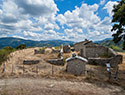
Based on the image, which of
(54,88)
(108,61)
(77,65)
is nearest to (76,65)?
(77,65)

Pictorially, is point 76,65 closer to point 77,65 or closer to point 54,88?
point 77,65

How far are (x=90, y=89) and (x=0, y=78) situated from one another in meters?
10.3

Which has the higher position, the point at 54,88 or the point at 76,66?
the point at 76,66

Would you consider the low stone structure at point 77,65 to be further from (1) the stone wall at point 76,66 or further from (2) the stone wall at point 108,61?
(2) the stone wall at point 108,61

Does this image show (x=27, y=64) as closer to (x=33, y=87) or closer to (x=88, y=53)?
(x=33, y=87)

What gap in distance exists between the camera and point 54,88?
741cm

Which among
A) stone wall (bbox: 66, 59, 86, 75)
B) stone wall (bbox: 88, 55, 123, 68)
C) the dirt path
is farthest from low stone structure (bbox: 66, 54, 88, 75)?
stone wall (bbox: 88, 55, 123, 68)

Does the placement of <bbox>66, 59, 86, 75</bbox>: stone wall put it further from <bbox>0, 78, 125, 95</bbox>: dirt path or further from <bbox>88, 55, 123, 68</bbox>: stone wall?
<bbox>88, 55, 123, 68</bbox>: stone wall

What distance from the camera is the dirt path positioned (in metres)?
6.75

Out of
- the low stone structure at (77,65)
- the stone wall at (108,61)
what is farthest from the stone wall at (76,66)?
the stone wall at (108,61)

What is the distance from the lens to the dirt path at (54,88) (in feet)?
22.1

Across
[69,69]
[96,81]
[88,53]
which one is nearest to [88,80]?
[96,81]

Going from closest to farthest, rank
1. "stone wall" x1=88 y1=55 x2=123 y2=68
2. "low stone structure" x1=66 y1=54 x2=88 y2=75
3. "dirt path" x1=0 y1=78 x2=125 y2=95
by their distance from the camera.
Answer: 1. "dirt path" x1=0 y1=78 x2=125 y2=95
2. "low stone structure" x1=66 y1=54 x2=88 y2=75
3. "stone wall" x1=88 y1=55 x2=123 y2=68

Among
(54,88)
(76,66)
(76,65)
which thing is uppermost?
(76,65)
